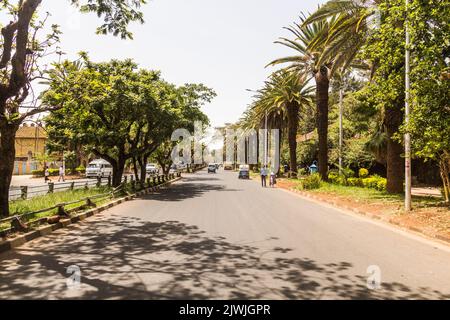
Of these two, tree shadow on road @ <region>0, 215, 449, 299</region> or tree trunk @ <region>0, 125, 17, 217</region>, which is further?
tree trunk @ <region>0, 125, 17, 217</region>

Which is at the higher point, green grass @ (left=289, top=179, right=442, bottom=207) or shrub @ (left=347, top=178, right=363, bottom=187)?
shrub @ (left=347, top=178, right=363, bottom=187)

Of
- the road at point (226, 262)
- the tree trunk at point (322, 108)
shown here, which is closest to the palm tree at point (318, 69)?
the tree trunk at point (322, 108)

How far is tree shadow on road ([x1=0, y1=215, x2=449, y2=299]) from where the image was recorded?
4.88m

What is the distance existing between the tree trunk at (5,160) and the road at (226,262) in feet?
7.89

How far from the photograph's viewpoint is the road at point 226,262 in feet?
16.3

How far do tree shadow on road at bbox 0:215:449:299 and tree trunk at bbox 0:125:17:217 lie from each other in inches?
135

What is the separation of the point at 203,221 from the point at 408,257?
5.92 metres

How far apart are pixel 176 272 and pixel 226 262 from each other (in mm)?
1030

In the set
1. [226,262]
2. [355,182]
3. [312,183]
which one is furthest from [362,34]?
[226,262]

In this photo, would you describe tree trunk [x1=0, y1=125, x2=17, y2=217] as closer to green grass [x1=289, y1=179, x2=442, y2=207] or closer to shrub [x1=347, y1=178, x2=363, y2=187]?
green grass [x1=289, y1=179, x2=442, y2=207]

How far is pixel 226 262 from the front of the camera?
6.43m

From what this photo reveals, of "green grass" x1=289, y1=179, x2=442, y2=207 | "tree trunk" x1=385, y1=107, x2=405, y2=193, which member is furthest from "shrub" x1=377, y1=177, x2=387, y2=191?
"tree trunk" x1=385, y1=107, x2=405, y2=193

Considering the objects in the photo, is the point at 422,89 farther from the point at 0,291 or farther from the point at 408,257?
the point at 0,291
